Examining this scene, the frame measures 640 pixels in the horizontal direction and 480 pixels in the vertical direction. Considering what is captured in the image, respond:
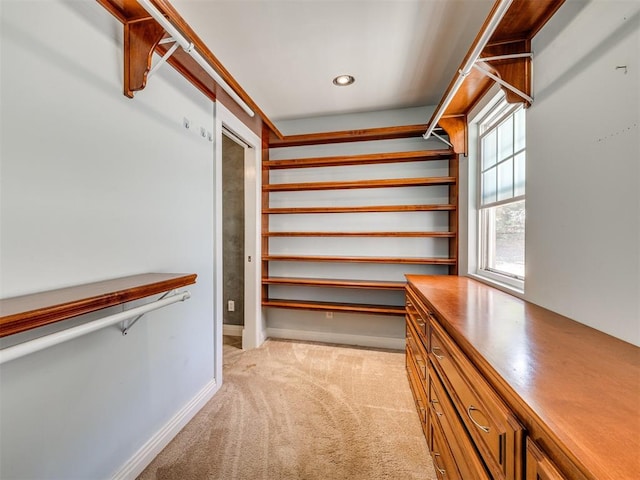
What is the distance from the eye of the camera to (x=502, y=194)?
2014 millimetres

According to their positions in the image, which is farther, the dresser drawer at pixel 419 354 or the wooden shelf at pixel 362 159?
the wooden shelf at pixel 362 159

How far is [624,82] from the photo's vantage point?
0.96m

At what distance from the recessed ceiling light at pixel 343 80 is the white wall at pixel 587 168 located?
1250mm

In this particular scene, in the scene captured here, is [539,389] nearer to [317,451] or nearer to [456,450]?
[456,450]

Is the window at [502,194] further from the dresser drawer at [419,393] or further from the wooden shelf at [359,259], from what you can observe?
the dresser drawer at [419,393]

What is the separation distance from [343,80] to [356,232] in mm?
1396

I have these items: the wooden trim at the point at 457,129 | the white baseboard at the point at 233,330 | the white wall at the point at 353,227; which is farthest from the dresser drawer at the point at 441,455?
the white baseboard at the point at 233,330

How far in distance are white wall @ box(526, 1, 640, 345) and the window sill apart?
0.50 feet

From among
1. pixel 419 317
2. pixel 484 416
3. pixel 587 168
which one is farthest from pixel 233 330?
pixel 587 168

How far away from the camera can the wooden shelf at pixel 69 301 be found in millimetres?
792

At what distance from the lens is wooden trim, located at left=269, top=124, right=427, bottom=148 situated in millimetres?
2688

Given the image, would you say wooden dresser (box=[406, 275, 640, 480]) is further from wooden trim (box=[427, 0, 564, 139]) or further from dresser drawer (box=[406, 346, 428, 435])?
wooden trim (box=[427, 0, 564, 139])

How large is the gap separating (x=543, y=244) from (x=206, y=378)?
7.68 ft

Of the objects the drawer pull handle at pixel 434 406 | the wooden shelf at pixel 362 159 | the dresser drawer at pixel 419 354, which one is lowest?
the drawer pull handle at pixel 434 406
